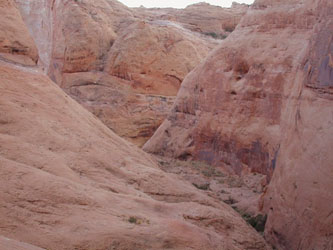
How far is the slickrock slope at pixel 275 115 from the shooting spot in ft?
19.1

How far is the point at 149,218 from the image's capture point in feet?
15.4

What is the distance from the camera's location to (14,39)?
6562mm

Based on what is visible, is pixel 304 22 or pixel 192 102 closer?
pixel 304 22

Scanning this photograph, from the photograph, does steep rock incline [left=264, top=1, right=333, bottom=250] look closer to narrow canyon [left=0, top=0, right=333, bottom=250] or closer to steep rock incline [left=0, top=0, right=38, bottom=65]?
narrow canyon [left=0, top=0, right=333, bottom=250]

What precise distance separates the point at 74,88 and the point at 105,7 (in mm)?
5055

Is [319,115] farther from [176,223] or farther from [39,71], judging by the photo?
[39,71]

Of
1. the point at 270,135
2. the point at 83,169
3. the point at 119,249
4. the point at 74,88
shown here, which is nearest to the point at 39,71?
the point at 83,169

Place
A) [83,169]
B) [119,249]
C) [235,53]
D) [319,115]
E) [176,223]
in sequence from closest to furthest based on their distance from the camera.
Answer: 1. [119,249]
2. [176,223]
3. [83,169]
4. [319,115]
5. [235,53]

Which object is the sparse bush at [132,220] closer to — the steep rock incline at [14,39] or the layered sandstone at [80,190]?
the layered sandstone at [80,190]

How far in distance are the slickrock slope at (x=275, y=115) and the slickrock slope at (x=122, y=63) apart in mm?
4159

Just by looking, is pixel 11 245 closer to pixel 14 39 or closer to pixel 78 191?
pixel 78 191

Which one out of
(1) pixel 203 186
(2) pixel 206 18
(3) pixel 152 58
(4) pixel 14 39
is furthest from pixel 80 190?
(2) pixel 206 18

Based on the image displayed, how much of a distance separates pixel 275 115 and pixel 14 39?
6.72 metres

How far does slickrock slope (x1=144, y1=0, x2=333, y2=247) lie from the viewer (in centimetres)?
582
